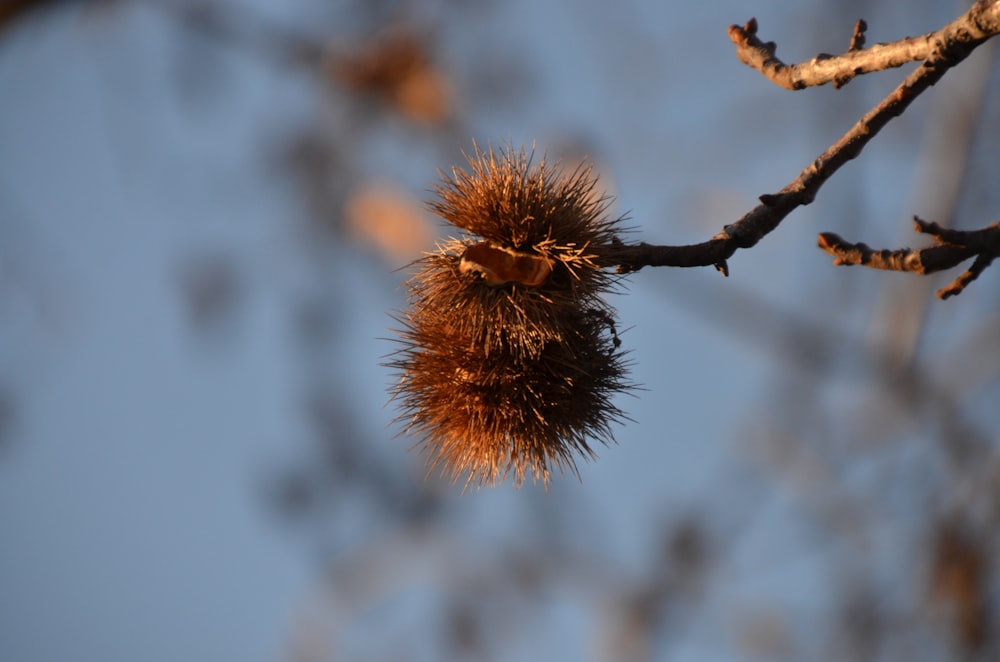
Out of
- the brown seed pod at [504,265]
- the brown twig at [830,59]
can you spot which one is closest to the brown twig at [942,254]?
the brown twig at [830,59]

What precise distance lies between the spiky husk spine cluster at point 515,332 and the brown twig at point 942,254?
1.56 ft

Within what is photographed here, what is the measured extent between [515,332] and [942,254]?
75cm

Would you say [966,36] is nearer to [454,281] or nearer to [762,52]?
[762,52]

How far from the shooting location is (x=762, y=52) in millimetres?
1835

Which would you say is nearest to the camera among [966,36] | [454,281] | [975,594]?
[966,36]

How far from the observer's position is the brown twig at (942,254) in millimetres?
1446

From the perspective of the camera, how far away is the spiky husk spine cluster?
1675 millimetres

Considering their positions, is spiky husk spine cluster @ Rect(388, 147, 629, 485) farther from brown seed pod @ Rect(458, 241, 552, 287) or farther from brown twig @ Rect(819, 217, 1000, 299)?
brown twig @ Rect(819, 217, 1000, 299)

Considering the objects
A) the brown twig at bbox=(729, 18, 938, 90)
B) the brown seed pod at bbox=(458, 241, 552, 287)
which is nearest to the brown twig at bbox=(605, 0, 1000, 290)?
A: the brown twig at bbox=(729, 18, 938, 90)

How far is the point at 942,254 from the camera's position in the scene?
4.90ft

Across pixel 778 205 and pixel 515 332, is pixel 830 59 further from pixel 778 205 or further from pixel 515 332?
pixel 515 332

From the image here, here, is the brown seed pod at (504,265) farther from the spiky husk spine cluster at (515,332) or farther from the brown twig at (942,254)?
the brown twig at (942,254)

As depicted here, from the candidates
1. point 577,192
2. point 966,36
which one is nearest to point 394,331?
point 577,192

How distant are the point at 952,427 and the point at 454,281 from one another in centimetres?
505
